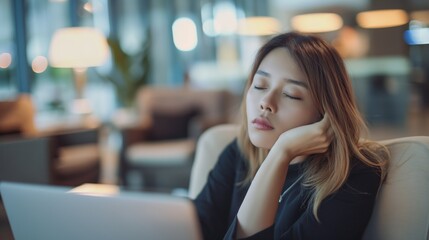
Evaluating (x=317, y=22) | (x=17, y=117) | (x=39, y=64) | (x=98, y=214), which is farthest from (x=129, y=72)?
(x=98, y=214)

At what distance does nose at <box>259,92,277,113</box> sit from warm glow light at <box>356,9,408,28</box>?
5.57 metres

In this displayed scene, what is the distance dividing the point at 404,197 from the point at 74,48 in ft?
14.4

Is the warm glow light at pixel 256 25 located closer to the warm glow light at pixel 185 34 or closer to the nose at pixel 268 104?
the warm glow light at pixel 185 34

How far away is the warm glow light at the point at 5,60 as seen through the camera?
6.05m

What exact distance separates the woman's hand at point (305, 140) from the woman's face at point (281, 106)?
0.16 feet

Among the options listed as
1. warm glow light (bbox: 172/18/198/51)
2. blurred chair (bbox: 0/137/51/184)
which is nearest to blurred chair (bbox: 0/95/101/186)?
blurred chair (bbox: 0/137/51/184)

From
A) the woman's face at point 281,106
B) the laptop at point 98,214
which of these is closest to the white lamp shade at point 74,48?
the woman's face at point 281,106

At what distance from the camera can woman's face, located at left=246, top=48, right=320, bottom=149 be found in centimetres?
127

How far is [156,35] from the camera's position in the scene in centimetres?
868

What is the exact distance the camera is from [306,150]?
4.03 ft

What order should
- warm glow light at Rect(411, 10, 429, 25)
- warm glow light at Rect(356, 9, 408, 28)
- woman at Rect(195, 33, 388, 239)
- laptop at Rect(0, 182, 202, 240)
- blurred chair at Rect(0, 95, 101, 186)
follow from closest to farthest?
laptop at Rect(0, 182, 202, 240) → woman at Rect(195, 33, 388, 239) → blurred chair at Rect(0, 95, 101, 186) → warm glow light at Rect(411, 10, 429, 25) → warm glow light at Rect(356, 9, 408, 28)

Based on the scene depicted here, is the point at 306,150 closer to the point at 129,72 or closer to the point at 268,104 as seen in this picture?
the point at 268,104

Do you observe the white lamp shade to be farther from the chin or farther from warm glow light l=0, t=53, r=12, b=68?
the chin

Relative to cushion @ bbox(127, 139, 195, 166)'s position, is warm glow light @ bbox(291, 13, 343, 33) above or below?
above
